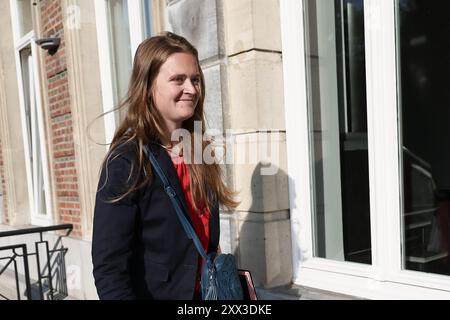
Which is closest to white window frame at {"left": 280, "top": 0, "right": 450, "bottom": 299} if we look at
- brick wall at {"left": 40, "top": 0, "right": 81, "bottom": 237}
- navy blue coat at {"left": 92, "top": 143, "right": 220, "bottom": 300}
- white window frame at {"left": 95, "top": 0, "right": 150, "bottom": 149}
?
navy blue coat at {"left": 92, "top": 143, "right": 220, "bottom": 300}

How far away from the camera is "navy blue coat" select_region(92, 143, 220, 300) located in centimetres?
138

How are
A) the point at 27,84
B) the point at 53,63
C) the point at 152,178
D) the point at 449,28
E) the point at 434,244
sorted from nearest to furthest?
the point at 152,178 < the point at 434,244 < the point at 449,28 < the point at 53,63 < the point at 27,84

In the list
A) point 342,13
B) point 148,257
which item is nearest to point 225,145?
point 342,13

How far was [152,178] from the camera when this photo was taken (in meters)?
1.47

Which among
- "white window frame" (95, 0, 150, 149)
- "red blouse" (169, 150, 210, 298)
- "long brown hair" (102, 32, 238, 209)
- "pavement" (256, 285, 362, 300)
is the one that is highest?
"white window frame" (95, 0, 150, 149)

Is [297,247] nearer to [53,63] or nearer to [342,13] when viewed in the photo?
[342,13]

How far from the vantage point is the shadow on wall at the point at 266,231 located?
2.72 meters

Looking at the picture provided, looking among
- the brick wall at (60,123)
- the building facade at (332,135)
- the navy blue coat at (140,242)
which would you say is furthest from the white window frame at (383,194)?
the brick wall at (60,123)

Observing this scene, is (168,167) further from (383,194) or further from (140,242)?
(383,194)

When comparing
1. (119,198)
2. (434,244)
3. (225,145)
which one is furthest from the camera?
(225,145)

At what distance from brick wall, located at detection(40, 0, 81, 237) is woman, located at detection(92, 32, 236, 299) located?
336 cm

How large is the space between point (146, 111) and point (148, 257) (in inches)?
22.3

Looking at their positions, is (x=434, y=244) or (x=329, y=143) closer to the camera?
(x=434, y=244)

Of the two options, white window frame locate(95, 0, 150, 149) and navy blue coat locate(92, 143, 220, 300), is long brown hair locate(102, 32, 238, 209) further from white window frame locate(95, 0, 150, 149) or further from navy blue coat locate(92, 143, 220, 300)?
white window frame locate(95, 0, 150, 149)
